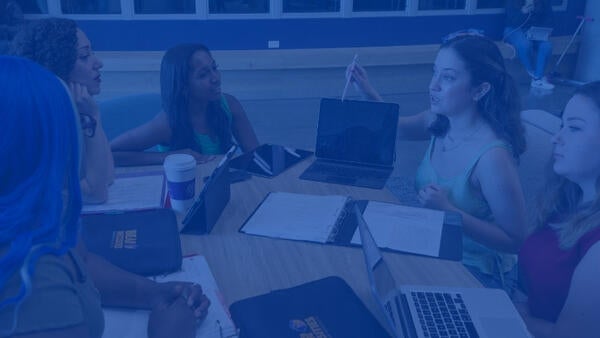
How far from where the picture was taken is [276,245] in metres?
1.33

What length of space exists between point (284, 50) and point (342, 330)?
5098 mm

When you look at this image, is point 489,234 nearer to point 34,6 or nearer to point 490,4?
point 34,6

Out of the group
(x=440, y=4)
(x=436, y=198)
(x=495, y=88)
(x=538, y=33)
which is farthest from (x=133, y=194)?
(x=538, y=33)

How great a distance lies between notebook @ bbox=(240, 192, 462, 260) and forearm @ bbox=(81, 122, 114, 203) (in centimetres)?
46

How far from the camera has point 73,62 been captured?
1.79 meters

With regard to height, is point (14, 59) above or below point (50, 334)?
above

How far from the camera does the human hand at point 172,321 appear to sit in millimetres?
963

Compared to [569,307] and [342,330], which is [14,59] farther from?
[569,307]

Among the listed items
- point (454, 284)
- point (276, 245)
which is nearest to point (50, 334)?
point (276, 245)

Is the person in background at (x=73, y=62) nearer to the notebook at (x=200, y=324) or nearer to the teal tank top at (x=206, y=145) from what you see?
the teal tank top at (x=206, y=145)

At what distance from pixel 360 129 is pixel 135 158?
2.75 feet

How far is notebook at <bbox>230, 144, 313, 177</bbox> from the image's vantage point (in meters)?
1.83

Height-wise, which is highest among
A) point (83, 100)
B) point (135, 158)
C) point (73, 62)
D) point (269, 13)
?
point (269, 13)

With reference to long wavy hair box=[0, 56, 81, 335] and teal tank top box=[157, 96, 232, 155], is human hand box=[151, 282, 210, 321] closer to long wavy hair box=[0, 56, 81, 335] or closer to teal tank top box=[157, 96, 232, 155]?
long wavy hair box=[0, 56, 81, 335]
